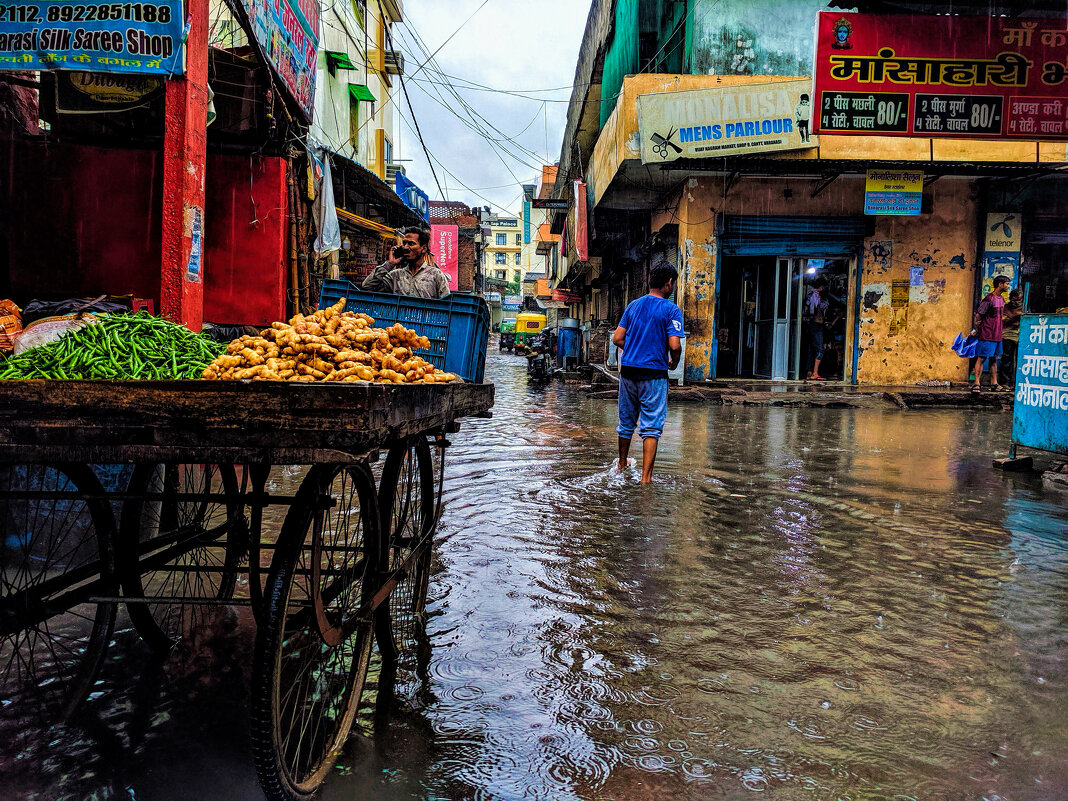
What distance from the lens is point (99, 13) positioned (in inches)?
215

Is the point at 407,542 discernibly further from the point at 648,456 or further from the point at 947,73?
the point at 947,73

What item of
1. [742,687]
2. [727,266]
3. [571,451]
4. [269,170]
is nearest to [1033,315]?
[571,451]

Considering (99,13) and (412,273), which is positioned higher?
(99,13)

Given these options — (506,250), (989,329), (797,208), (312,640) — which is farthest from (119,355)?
(506,250)

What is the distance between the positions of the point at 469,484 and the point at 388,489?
3.78 meters

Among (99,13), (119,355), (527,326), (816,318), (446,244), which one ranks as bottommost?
(119,355)

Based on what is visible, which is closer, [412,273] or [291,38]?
[412,273]

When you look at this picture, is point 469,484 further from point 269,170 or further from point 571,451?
point 269,170

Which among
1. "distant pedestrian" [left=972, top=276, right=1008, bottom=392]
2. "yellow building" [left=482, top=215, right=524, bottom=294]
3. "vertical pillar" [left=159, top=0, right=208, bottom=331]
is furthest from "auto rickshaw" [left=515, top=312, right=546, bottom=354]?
"yellow building" [left=482, top=215, right=524, bottom=294]

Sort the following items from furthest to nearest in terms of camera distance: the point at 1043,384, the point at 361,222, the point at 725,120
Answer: the point at 361,222, the point at 725,120, the point at 1043,384

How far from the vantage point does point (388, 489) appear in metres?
2.65

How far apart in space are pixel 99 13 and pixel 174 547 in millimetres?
4726

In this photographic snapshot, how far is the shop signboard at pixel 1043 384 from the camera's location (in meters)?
6.46

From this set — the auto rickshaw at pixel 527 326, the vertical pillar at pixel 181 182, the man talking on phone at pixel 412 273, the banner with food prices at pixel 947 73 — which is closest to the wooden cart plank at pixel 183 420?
the man talking on phone at pixel 412 273
